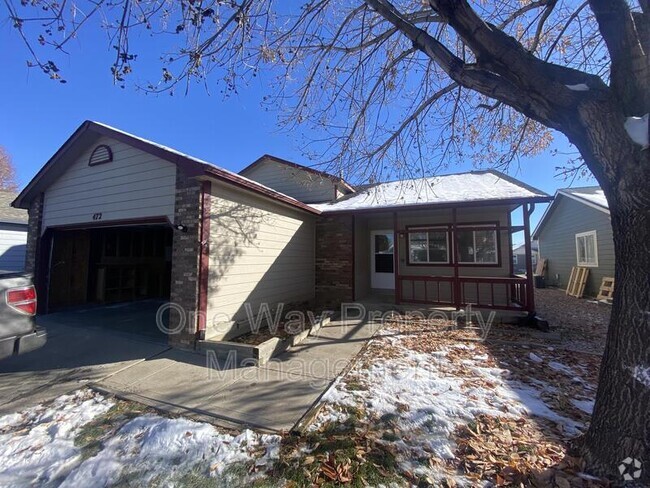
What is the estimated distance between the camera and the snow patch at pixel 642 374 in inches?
82.7

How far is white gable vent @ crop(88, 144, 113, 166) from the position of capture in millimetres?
6816

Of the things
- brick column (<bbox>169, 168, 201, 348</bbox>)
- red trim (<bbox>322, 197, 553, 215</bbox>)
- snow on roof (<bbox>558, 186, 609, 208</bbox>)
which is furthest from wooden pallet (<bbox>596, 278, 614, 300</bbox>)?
brick column (<bbox>169, 168, 201, 348</bbox>)

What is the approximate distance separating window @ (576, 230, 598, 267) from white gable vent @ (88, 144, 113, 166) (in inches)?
698

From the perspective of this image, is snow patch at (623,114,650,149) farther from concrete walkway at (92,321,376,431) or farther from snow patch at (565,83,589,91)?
concrete walkway at (92,321,376,431)

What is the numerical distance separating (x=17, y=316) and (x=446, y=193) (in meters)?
9.75

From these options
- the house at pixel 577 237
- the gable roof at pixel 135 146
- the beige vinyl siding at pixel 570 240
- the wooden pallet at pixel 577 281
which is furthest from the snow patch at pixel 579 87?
the wooden pallet at pixel 577 281

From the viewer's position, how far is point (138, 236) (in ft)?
37.1

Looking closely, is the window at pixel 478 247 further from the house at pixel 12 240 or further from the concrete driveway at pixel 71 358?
the house at pixel 12 240

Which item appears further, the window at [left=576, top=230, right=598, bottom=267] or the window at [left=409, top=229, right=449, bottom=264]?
the window at [left=576, top=230, right=598, bottom=267]

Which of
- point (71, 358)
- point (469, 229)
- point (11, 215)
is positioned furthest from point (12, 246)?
point (469, 229)

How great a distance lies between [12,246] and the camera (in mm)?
11391

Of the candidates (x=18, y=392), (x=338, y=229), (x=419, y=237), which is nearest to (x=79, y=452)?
(x=18, y=392)

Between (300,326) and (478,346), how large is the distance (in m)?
3.81

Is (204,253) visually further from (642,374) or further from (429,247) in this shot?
(429,247)
